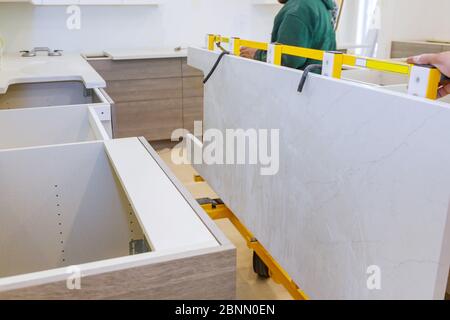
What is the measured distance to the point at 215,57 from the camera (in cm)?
204

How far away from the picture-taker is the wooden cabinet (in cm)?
381

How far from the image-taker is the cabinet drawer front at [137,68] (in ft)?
12.3

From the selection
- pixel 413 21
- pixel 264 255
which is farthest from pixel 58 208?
pixel 413 21

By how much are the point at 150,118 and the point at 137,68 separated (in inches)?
18.1

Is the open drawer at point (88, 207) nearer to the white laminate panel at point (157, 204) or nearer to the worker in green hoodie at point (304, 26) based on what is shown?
the white laminate panel at point (157, 204)

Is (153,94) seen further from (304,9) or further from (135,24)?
(304,9)

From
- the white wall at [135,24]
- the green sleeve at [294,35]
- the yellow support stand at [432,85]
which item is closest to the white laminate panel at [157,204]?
the yellow support stand at [432,85]

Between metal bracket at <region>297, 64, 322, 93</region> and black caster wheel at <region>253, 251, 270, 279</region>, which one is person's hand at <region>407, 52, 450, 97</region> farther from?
black caster wheel at <region>253, 251, 270, 279</region>

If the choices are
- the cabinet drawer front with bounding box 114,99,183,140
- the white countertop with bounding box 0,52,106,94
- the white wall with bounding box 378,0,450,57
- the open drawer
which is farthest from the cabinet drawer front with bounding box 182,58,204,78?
the open drawer

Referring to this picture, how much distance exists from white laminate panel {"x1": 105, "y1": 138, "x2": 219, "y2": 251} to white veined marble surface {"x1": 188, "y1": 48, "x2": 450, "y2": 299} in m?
0.47

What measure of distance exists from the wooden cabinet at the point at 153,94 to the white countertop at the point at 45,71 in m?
0.49
